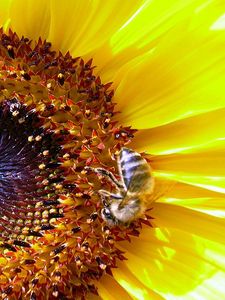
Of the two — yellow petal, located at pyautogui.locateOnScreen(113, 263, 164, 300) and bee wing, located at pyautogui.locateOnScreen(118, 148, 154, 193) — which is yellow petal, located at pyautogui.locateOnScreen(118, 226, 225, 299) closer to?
yellow petal, located at pyautogui.locateOnScreen(113, 263, 164, 300)

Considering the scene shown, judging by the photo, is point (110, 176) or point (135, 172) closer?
point (135, 172)

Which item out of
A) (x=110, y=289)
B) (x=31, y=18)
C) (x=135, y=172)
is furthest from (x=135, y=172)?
(x=31, y=18)

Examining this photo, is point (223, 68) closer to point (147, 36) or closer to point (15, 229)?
point (147, 36)

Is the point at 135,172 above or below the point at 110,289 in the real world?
above

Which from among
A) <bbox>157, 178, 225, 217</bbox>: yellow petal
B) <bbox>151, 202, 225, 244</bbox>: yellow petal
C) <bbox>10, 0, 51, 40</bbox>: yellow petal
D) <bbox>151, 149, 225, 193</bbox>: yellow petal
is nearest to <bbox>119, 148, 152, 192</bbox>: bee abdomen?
<bbox>157, 178, 225, 217</bbox>: yellow petal

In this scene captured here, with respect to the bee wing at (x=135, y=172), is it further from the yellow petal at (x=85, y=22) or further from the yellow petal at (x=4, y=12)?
the yellow petal at (x=4, y=12)

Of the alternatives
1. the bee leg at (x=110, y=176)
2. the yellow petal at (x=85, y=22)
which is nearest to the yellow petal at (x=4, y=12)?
the yellow petal at (x=85, y=22)

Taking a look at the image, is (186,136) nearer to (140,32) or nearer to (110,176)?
(110,176)
